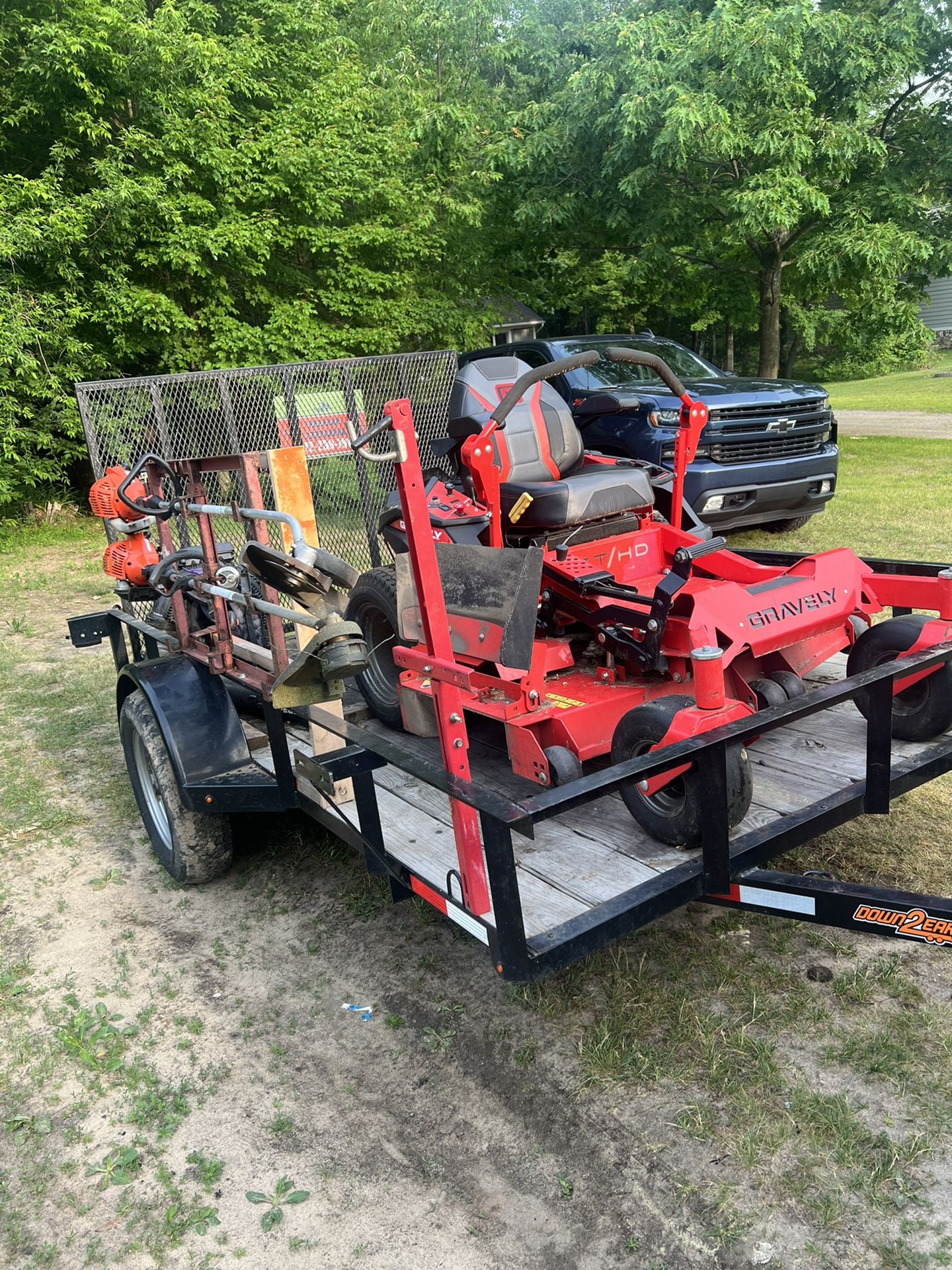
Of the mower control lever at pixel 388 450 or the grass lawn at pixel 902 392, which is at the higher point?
the mower control lever at pixel 388 450

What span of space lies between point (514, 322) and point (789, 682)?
76.3 feet

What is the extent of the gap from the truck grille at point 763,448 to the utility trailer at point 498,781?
3.73m

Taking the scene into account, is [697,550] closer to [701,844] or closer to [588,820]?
[588,820]

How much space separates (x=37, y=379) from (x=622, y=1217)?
14030 millimetres

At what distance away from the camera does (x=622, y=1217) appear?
2.16m

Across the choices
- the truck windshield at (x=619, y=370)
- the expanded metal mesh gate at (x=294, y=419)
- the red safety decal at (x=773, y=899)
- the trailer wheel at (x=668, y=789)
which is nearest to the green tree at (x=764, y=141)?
the truck windshield at (x=619, y=370)

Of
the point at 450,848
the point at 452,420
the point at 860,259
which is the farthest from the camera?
the point at 860,259

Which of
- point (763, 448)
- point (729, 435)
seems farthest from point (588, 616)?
point (763, 448)

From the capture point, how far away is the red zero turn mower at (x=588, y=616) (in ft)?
8.37

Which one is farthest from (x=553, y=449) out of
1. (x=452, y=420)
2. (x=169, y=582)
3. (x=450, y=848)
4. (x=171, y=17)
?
(x=171, y=17)

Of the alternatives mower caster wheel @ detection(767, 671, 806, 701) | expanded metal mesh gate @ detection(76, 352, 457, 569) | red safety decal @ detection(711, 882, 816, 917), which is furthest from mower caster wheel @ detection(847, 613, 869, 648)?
expanded metal mesh gate @ detection(76, 352, 457, 569)

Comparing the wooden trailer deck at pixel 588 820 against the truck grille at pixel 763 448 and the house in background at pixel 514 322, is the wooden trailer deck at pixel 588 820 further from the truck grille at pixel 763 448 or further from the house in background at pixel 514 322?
the house in background at pixel 514 322

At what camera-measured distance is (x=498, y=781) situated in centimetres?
354

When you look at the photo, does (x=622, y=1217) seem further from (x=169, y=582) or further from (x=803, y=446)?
(x=803, y=446)
